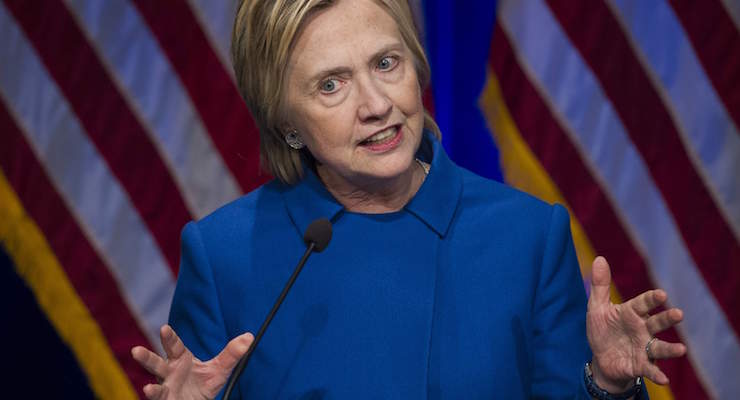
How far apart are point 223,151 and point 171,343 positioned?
65.3 inches

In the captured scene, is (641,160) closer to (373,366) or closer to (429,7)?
(429,7)

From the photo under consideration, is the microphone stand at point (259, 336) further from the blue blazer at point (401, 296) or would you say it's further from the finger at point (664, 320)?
the finger at point (664, 320)

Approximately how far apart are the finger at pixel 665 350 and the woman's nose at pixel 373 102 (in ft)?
1.81

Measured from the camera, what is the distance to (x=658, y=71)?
2.89 m

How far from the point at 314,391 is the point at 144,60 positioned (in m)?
1.71

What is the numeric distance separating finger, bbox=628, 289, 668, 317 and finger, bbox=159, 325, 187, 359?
655 millimetres

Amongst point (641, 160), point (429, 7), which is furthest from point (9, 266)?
point (641, 160)

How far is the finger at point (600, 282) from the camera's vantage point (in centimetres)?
150

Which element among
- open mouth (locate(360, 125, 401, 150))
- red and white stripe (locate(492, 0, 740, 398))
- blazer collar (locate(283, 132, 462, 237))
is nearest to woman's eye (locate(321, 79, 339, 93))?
open mouth (locate(360, 125, 401, 150))

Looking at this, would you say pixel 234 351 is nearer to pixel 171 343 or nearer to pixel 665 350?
pixel 171 343

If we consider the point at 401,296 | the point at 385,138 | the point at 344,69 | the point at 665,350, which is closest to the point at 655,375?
the point at 665,350

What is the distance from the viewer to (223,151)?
10.1 feet

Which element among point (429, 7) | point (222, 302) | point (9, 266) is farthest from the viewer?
point (9, 266)

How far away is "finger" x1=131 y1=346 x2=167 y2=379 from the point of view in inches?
54.9
